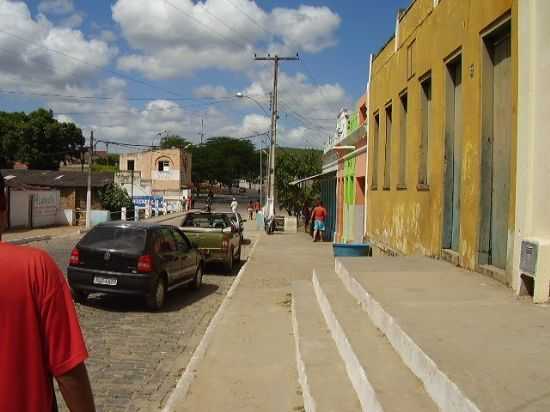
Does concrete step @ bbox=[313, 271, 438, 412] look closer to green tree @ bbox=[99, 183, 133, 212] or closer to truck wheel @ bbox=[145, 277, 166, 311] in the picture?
truck wheel @ bbox=[145, 277, 166, 311]

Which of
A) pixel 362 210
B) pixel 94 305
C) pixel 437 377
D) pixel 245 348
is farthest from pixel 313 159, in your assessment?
pixel 437 377

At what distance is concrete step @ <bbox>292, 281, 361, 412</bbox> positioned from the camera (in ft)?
14.8

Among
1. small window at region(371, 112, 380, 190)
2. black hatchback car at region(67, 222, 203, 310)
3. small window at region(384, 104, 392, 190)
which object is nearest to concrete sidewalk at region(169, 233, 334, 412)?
black hatchback car at region(67, 222, 203, 310)

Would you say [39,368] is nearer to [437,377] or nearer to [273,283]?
[437,377]

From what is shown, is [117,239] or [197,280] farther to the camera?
[197,280]

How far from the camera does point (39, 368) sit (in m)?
2.17

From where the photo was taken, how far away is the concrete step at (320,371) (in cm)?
450

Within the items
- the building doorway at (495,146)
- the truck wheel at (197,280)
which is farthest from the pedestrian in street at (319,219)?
the building doorway at (495,146)

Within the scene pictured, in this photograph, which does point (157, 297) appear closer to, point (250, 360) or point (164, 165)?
point (250, 360)

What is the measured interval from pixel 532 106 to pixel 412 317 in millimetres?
2587

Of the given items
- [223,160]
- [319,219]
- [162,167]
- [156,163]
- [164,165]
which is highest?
[223,160]

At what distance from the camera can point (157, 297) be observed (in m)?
10.6

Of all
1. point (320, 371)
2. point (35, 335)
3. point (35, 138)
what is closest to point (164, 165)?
point (35, 138)

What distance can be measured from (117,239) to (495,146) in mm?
6249
